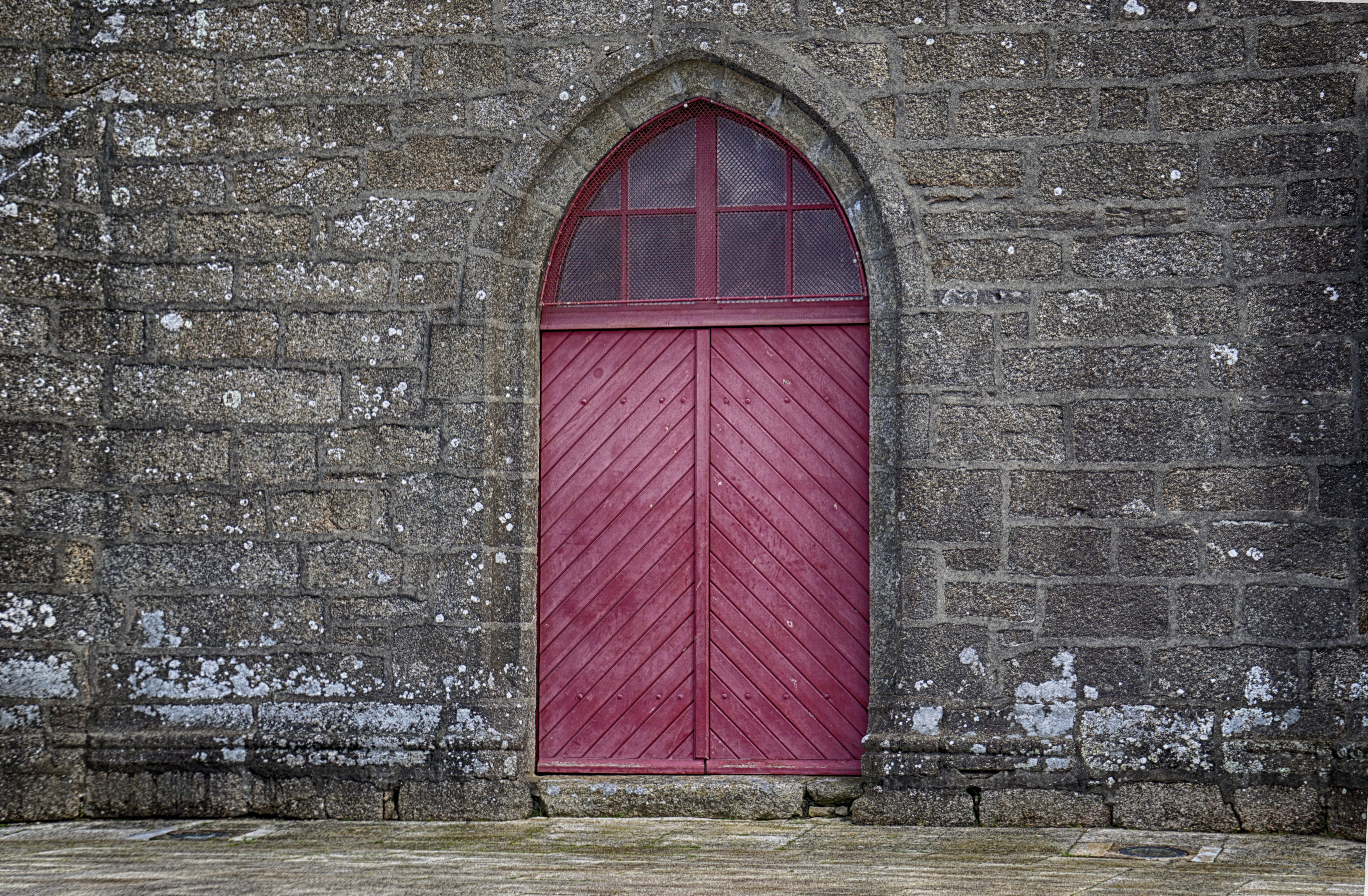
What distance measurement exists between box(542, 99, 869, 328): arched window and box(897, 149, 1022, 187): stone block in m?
0.37

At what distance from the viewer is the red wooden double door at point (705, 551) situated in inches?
192

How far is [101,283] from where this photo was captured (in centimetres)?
493

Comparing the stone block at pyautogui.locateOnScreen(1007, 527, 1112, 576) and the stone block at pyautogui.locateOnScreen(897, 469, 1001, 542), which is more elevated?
the stone block at pyautogui.locateOnScreen(897, 469, 1001, 542)

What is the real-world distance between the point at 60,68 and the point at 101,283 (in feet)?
2.99

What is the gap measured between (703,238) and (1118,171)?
1623 millimetres

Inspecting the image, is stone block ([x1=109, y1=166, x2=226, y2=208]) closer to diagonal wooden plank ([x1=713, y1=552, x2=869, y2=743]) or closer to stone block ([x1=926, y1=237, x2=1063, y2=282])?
diagonal wooden plank ([x1=713, y1=552, x2=869, y2=743])

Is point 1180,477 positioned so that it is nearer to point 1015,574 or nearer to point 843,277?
point 1015,574

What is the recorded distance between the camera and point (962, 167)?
4.69 meters

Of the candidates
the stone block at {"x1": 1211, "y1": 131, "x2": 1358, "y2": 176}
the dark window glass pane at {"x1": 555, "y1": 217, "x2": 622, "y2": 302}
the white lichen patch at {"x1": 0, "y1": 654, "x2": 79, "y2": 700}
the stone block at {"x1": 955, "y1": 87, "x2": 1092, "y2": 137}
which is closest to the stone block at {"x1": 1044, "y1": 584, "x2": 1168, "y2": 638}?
the stone block at {"x1": 1211, "y1": 131, "x2": 1358, "y2": 176}

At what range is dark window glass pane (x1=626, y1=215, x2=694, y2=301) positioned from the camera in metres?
5.04

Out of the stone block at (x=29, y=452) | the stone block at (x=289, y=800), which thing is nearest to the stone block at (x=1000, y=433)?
the stone block at (x=289, y=800)

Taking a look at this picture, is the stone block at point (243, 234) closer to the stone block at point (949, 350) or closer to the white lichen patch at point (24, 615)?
the white lichen patch at point (24, 615)

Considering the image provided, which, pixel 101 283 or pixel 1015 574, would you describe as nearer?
pixel 1015 574

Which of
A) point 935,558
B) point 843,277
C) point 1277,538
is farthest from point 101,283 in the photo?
point 1277,538
